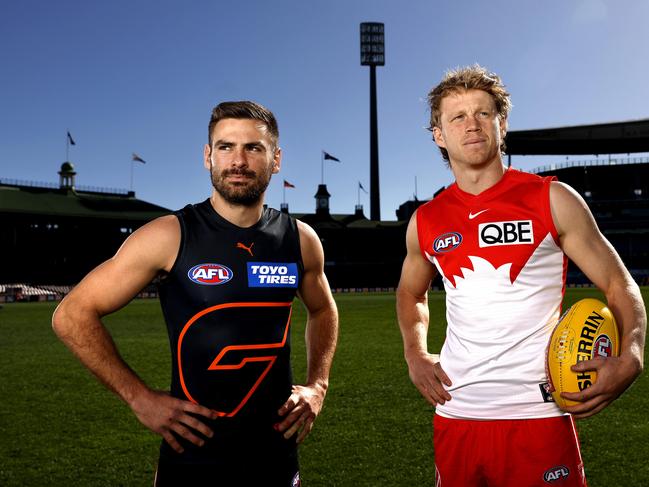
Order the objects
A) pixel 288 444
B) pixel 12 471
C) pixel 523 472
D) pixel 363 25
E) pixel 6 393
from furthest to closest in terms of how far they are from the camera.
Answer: pixel 363 25 → pixel 6 393 → pixel 12 471 → pixel 288 444 → pixel 523 472

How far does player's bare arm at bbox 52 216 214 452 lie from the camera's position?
8.79 feet

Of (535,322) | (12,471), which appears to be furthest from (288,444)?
(12,471)

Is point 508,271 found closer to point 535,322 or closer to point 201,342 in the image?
point 535,322

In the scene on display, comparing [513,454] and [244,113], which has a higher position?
[244,113]

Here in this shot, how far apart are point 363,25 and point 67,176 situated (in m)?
50.5

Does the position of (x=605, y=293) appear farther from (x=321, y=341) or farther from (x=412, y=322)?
(x=321, y=341)

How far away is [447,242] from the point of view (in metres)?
3.09

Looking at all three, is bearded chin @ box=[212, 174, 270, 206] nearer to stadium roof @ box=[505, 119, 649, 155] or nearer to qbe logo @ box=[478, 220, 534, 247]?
qbe logo @ box=[478, 220, 534, 247]

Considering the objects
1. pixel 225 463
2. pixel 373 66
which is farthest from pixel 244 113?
pixel 373 66

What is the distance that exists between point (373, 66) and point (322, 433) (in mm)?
89989

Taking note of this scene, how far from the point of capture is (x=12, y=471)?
586 centimetres

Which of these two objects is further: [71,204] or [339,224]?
[339,224]

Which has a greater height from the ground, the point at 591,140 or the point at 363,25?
the point at 363,25

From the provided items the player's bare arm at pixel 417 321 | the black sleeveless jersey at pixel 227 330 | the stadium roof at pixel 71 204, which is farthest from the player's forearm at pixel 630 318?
the stadium roof at pixel 71 204
